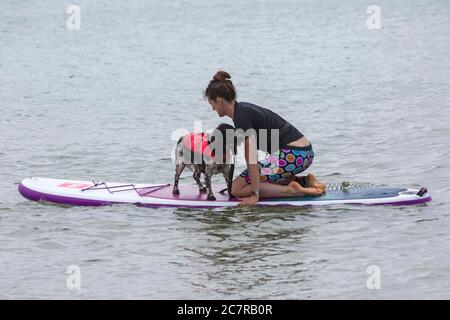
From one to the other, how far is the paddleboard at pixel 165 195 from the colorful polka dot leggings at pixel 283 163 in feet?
0.85

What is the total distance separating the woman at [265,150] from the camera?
957 cm

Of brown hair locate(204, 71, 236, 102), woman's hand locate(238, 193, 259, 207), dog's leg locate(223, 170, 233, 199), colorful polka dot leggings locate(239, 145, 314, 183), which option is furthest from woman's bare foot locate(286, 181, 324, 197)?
brown hair locate(204, 71, 236, 102)

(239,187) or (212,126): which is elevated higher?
(212,126)

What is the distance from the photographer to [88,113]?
19156 millimetres

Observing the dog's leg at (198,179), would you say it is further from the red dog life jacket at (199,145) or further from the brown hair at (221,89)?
the brown hair at (221,89)

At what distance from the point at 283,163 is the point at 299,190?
0.36 m

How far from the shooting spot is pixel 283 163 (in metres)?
9.95

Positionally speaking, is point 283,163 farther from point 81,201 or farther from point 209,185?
point 81,201

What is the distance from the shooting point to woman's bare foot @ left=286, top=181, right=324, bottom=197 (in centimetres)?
1005

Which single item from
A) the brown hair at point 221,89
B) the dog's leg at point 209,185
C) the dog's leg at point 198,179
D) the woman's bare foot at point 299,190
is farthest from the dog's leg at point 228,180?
the brown hair at point 221,89

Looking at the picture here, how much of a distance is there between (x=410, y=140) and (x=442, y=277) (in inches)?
274

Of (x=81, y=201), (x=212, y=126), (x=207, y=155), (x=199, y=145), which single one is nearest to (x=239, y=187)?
(x=207, y=155)

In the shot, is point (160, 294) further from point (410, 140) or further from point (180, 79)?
point (180, 79)

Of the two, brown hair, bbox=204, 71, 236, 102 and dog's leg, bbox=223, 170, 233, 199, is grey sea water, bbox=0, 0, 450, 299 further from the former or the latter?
brown hair, bbox=204, 71, 236, 102
